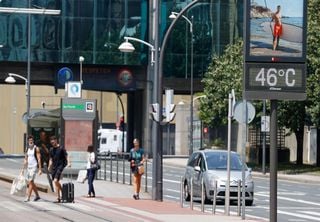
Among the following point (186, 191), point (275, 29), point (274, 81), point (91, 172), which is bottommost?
point (186, 191)

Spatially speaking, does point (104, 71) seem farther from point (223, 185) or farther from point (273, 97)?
point (273, 97)

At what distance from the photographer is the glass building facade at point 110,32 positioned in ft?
244

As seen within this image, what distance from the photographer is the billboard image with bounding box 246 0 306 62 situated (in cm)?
1619

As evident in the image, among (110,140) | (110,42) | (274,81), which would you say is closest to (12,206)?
(274,81)

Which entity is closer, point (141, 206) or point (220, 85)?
point (141, 206)

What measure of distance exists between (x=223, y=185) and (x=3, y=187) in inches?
467

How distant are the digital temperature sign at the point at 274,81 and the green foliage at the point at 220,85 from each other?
4556 centimetres

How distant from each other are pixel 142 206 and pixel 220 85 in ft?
123

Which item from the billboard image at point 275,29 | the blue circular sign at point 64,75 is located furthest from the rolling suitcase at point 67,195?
the blue circular sign at point 64,75

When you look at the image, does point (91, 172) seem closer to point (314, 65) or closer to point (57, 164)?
point (57, 164)

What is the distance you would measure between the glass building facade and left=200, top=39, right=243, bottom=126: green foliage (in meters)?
7.74

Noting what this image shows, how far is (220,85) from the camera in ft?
216

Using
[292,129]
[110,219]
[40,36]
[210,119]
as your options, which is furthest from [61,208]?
[40,36]

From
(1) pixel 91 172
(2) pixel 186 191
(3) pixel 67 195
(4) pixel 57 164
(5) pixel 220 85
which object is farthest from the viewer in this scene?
(5) pixel 220 85
